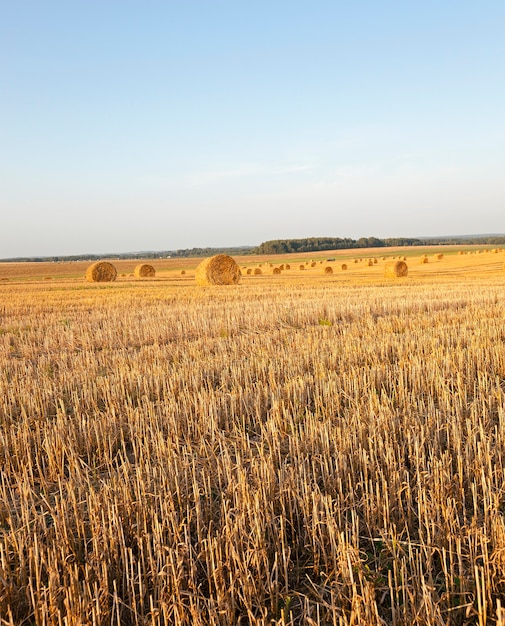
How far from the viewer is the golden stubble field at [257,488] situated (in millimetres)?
2482

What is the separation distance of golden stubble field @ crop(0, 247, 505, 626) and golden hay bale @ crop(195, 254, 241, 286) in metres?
21.1

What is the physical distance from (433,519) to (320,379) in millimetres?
3552

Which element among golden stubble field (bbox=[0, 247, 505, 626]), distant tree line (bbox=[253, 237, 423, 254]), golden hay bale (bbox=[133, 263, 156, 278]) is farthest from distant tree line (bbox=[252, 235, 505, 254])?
golden stubble field (bbox=[0, 247, 505, 626])

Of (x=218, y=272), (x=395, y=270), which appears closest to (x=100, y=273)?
(x=218, y=272)

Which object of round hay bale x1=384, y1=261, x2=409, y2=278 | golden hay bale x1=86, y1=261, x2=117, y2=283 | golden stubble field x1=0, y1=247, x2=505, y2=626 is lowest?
golden stubble field x1=0, y1=247, x2=505, y2=626

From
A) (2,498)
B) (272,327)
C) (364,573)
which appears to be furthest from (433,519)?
(272,327)

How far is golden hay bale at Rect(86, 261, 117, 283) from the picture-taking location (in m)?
37.7

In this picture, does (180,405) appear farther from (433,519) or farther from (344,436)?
(433,519)

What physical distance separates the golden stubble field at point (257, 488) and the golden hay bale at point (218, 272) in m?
21.1

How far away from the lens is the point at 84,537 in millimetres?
2973

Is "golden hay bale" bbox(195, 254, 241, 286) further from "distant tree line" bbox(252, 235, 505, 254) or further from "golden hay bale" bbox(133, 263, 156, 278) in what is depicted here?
"distant tree line" bbox(252, 235, 505, 254)

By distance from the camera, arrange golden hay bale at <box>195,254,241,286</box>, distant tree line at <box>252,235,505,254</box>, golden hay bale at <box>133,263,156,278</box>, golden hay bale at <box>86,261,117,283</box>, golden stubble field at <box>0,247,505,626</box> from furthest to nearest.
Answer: distant tree line at <box>252,235,505,254</box> < golden hay bale at <box>133,263,156,278</box> < golden hay bale at <box>86,261,117,283</box> < golden hay bale at <box>195,254,241,286</box> < golden stubble field at <box>0,247,505,626</box>

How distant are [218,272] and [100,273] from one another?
11996mm

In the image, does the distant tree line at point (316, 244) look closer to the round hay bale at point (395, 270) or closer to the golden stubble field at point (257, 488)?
the round hay bale at point (395, 270)
